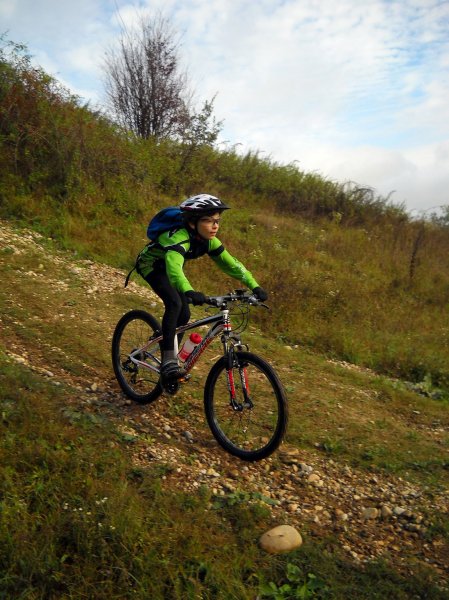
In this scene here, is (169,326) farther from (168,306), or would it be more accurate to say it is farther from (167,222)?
(167,222)

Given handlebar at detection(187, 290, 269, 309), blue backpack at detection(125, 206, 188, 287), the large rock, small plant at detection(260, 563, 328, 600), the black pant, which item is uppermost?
blue backpack at detection(125, 206, 188, 287)

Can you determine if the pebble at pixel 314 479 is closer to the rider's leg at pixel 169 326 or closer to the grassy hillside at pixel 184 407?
the grassy hillside at pixel 184 407

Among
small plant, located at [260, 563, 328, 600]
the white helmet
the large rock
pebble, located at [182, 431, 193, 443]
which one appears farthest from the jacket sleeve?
small plant, located at [260, 563, 328, 600]

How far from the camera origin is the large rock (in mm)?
3076

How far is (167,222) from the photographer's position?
427 centimetres

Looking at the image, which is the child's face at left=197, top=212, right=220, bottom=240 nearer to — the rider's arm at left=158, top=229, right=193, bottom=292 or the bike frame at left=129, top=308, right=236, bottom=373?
the rider's arm at left=158, top=229, right=193, bottom=292

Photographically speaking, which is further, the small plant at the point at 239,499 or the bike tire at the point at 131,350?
the bike tire at the point at 131,350

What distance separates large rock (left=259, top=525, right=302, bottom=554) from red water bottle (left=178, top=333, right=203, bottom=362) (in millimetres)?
1644

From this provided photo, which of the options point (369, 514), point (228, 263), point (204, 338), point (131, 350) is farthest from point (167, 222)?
point (369, 514)

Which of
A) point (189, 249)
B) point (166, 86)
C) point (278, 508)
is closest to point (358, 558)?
point (278, 508)

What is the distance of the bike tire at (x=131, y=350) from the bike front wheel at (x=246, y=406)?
0.72 metres

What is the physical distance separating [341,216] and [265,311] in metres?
7.02

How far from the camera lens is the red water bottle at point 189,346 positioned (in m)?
4.32

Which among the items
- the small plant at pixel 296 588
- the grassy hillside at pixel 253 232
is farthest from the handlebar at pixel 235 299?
the grassy hillside at pixel 253 232
